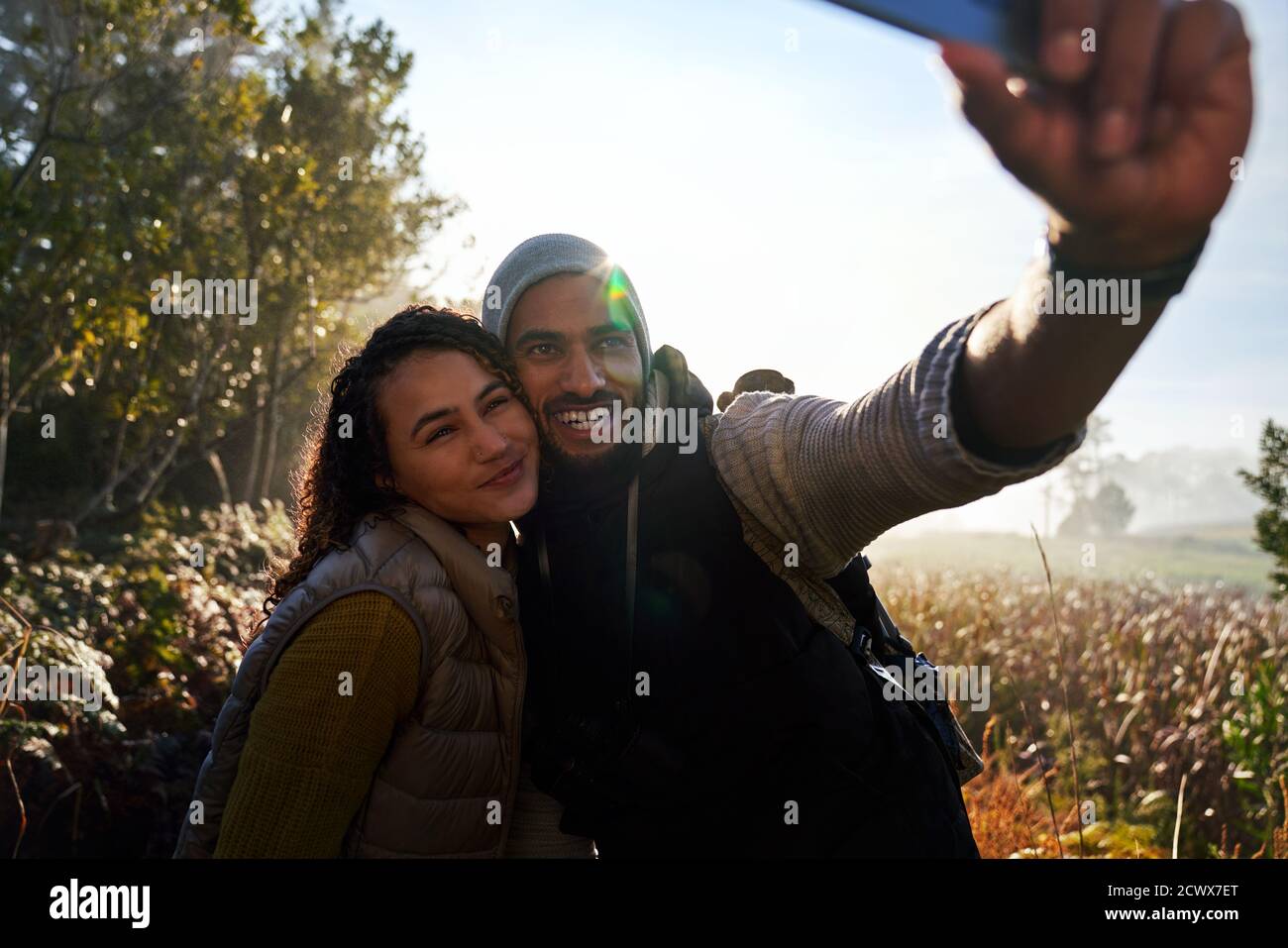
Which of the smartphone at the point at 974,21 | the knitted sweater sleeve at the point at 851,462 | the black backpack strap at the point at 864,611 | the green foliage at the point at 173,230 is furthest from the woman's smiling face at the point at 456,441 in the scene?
the green foliage at the point at 173,230

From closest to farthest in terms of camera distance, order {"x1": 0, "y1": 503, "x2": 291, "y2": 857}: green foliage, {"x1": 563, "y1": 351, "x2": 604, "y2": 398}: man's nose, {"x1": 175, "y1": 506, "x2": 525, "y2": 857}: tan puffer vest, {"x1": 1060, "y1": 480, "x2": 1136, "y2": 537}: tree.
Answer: {"x1": 175, "y1": 506, "x2": 525, "y2": 857}: tan puffer vest → {"x1": 563, "y1": 351, "x2": 604, "y2": 398}: man's nose → {"x1": 0, "y1": 503, "x2": 291, "y2": 857}: green foliage → {"x1": 1060, "y1": 480, "x2": 1136, "y2": 537}: tree

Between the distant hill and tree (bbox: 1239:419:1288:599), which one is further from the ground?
the distant hill

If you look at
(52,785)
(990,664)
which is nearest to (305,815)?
(52,785)

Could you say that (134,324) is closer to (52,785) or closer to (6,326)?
(6,326)

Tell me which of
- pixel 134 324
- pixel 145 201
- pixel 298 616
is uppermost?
pixel 145 201

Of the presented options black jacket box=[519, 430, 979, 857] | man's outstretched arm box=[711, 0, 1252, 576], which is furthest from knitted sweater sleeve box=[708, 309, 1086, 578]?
black jacket box=[519, 430, 979, 857]

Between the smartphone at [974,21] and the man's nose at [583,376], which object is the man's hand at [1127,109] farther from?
the man's nose at [583,376]

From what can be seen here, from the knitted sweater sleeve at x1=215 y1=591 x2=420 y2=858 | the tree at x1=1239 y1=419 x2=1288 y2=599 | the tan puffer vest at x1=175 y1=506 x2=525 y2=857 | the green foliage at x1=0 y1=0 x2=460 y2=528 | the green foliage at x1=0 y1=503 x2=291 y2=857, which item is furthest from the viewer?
the green foliage at x1=0 y1=0 x2=460 y2=528

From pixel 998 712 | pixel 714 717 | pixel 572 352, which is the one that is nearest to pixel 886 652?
pixel 714 717

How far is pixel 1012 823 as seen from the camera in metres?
3.87

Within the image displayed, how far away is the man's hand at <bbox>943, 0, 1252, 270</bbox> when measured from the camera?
2.89ft

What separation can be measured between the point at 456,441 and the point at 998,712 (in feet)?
18.7

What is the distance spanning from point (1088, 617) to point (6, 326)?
1027cm

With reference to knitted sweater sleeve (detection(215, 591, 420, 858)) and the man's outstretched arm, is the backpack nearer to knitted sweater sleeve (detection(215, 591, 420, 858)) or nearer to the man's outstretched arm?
the man's outstretched arm
